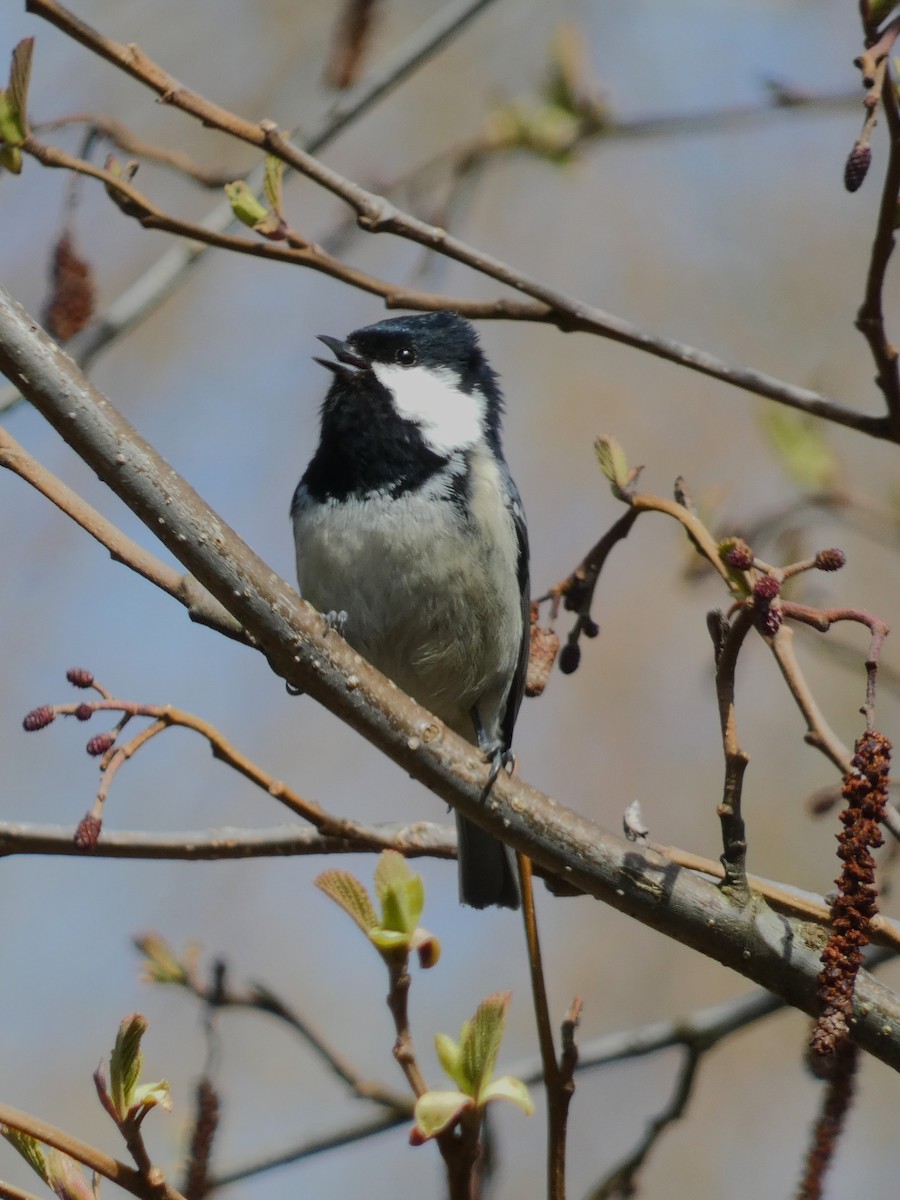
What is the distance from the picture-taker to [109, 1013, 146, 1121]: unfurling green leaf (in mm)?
1456

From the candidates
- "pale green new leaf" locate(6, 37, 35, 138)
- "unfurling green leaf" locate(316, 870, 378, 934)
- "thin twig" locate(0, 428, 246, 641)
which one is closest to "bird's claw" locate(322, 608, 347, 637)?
Answer: "thin twig" locate(0, 428, 246, 641)

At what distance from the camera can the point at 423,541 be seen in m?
3.35

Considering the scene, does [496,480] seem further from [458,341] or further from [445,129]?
[445,129]

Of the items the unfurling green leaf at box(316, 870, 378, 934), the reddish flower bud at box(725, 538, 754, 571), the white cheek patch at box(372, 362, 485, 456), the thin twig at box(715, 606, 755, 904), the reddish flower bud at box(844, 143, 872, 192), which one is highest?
the white cheek patch at box(372, 362, 485, 456)

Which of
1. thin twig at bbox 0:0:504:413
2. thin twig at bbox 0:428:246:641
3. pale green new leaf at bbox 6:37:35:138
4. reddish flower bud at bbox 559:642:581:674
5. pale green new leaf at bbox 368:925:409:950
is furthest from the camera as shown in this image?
thin twig at bbox 0:0:504:413

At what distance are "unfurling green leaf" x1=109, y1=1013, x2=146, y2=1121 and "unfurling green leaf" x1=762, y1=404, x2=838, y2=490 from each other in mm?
1919

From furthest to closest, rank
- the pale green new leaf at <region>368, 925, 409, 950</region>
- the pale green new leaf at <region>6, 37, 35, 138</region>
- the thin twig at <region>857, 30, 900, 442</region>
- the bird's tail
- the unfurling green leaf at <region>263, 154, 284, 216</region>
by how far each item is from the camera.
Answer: the bird's tail < the unfurling green leaf at <region>263, 154, 284, 216</region> < the pale green new leaf at <region>6, 37, 35, 138</region> < the thin twig at <region>857, 30, 900, 442</region> < the pale green new leaf at <region>368, 925, 409, 950</region>

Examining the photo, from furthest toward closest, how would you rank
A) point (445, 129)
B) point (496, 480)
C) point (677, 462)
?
point (445, 129)
point (677, 462)
point (496, 480)

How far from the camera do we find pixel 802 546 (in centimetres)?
288

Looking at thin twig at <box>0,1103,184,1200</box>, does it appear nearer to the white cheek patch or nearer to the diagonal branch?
the diagonal branch

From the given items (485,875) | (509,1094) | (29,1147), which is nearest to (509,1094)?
(509,1094)

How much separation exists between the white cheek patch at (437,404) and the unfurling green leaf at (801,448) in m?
0.98

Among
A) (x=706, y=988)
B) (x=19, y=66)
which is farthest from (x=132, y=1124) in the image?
(x=706, y=988)

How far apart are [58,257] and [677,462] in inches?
169
